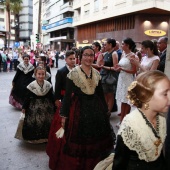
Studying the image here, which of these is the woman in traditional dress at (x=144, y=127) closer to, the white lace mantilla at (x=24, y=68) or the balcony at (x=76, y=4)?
the white lace mantilla at (x=24, y=68)

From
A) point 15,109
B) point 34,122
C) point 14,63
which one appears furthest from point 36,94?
point 14,63

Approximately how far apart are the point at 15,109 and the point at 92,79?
4.57 metres

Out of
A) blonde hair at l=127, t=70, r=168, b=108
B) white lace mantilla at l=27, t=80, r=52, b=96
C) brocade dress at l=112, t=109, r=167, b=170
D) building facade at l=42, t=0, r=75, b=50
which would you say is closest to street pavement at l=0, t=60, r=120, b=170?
white lace mantilla at l=27, t=80, r=52, b=96

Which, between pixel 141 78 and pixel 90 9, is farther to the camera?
pixel 90 9

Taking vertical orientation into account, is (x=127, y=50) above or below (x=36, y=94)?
above

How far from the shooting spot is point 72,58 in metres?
3.92

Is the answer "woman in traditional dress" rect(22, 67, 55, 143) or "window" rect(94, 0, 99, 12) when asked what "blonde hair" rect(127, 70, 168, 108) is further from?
"window" rect(94, 0, 99, 12)

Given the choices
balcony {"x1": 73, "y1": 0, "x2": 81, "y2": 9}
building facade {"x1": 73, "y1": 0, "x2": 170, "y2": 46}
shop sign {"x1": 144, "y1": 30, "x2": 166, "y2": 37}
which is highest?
balcony {"x1": 73, "y1": 0, "x2": 81, "y2": 9}

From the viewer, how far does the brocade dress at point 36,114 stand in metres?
4.54

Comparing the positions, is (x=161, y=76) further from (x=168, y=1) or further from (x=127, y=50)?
(x=168, y=1)

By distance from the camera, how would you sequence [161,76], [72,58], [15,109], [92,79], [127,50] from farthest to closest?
[15,109] < [127,50] < [72,58] < [92,79] < [161,76]

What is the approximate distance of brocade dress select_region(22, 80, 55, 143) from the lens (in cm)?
454

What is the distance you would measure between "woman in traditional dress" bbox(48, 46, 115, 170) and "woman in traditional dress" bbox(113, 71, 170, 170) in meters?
1.32

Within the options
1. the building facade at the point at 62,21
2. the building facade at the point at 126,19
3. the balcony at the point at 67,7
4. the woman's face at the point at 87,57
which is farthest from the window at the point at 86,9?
the woman's face at the point at 87,57
